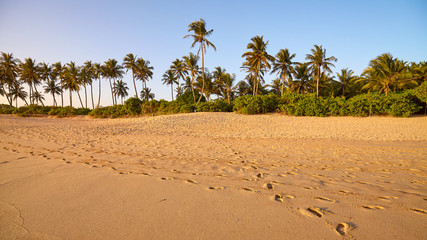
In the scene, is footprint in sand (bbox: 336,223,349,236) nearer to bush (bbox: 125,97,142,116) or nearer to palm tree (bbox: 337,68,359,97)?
bush (bbox: 125,97,142,116)

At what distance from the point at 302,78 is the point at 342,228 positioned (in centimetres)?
3272

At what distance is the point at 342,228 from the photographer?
1.74 metres

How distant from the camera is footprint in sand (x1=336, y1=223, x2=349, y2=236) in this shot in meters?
1.67

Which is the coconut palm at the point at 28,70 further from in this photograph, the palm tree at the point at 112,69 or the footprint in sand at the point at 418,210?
the footprint in sand at the point at 418,210

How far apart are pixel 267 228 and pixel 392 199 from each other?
187 centimetres

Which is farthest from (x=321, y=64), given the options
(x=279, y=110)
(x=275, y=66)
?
(x=279, y=110)

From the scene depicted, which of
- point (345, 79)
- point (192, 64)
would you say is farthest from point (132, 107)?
point (345, 79)

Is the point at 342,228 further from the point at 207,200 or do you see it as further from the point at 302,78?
the point at 302,78

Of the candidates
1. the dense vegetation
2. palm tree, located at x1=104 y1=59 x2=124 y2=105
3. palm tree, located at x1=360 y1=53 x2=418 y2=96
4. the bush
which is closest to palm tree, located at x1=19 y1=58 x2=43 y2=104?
the dense vegetation

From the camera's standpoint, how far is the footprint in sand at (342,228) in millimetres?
1671

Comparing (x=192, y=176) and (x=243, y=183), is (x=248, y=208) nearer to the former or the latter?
(x=243, y=183)

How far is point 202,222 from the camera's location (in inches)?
74.3

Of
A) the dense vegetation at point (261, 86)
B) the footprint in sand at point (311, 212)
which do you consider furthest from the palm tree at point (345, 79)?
the footprint in sand at point (311, 212)

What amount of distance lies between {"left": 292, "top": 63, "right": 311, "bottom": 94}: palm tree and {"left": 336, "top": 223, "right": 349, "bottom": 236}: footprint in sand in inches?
1252
